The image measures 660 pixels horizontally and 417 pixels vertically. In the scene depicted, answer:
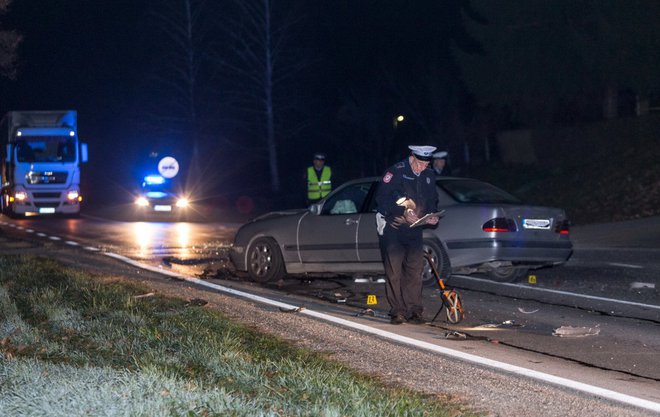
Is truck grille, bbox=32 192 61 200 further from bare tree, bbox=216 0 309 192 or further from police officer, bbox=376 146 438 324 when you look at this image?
police officer, bbox=376 146 438 324

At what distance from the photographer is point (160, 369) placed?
6.95 metres

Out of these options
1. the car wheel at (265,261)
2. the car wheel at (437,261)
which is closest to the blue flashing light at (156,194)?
the car wheel at (265,261)

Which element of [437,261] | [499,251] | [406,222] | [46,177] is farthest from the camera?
[46,177]

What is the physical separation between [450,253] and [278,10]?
34.1m

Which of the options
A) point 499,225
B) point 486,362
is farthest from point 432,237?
point 486,362

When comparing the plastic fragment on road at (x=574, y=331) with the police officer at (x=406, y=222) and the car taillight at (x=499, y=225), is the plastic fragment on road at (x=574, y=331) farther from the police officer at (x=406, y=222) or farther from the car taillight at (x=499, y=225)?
the car taillight at (x=499, y=225)

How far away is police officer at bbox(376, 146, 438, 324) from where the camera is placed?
995cm

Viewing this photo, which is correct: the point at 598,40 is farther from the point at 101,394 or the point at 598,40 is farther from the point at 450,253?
the point at 101,394

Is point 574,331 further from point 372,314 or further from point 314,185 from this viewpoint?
point 314,185

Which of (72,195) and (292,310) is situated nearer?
(292,310)

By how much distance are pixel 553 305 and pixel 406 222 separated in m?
2.32

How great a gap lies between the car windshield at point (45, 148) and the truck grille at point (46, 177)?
0.47m

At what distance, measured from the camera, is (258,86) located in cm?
4747

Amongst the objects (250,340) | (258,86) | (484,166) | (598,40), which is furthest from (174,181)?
(250,340)
